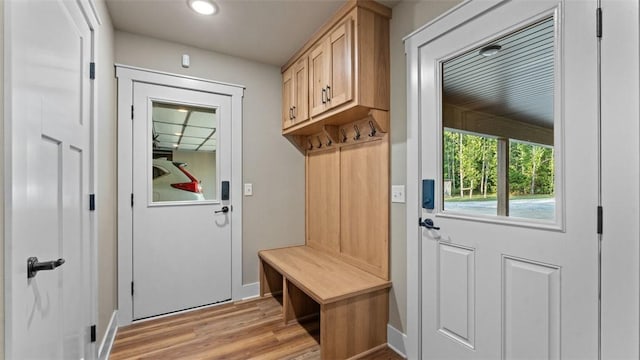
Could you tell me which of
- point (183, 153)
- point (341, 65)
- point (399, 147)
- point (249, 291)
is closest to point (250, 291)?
point (249, 291)

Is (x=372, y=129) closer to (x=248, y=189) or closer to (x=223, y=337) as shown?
(x=248, y=189)

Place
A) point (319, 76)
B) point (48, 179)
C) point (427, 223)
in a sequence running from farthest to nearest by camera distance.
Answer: point (319, 76)
point (427, 223)
point (48, 179)

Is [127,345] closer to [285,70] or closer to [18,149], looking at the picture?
[18,149]

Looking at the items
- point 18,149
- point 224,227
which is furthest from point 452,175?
point 224,227

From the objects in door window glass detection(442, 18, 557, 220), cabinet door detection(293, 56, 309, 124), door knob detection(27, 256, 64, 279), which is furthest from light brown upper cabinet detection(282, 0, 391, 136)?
door knob detection(27, 256, 64, 279)

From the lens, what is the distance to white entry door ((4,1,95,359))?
822mm

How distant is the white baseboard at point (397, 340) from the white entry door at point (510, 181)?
0.60 feet

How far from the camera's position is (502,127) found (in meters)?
1.52

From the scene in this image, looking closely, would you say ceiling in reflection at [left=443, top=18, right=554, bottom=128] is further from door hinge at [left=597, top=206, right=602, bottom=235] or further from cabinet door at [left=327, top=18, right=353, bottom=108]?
cabinet door at [left=327, top=18, right=353, bottom=108]

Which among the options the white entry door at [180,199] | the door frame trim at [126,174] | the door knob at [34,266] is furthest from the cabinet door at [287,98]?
the door knob at [34,266]

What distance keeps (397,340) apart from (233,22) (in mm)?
2760

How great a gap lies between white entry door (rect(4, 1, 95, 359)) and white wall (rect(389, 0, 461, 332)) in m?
1.84

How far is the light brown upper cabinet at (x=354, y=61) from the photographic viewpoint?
1977 millimetres

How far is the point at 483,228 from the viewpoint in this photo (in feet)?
5.07
